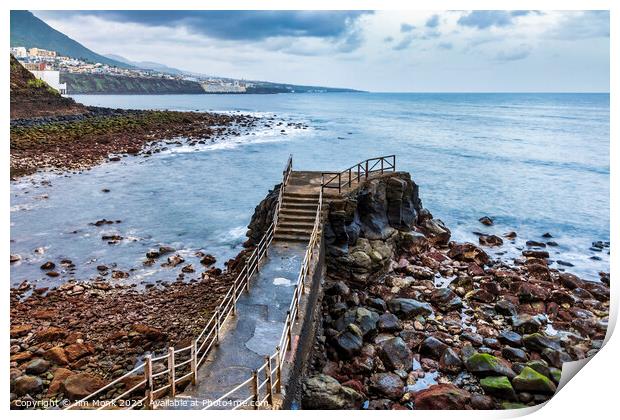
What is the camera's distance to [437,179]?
32281mm

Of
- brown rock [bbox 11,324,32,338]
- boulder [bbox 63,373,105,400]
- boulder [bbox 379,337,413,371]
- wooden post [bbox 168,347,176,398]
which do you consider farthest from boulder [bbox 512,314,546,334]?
brown rock [bbox 11,324,32,338]

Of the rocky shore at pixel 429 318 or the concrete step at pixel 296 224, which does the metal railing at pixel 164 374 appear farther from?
the rocky shore at pixel 429 318

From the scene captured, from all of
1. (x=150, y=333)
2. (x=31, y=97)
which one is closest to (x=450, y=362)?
(x=150, y=333)

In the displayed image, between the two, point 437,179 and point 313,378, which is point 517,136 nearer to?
point 437,179

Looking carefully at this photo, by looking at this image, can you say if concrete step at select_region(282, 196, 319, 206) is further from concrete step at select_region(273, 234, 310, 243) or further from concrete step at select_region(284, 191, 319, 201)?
concrete step at select_region(273, 234, 310, 243)

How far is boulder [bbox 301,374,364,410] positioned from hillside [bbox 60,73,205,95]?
4518 cm

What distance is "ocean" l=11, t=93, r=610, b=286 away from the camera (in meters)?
17.7

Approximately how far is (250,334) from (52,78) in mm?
38435

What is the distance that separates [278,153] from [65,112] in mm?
22064

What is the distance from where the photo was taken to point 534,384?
30.2 feet

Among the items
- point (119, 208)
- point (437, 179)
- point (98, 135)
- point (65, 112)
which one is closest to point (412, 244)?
point (119, 208)

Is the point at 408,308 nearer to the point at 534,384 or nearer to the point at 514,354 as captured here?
the point at 514,354

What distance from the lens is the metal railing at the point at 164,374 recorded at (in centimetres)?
652

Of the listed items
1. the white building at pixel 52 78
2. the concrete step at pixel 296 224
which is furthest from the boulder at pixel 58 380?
the white building at pixel 52 78
